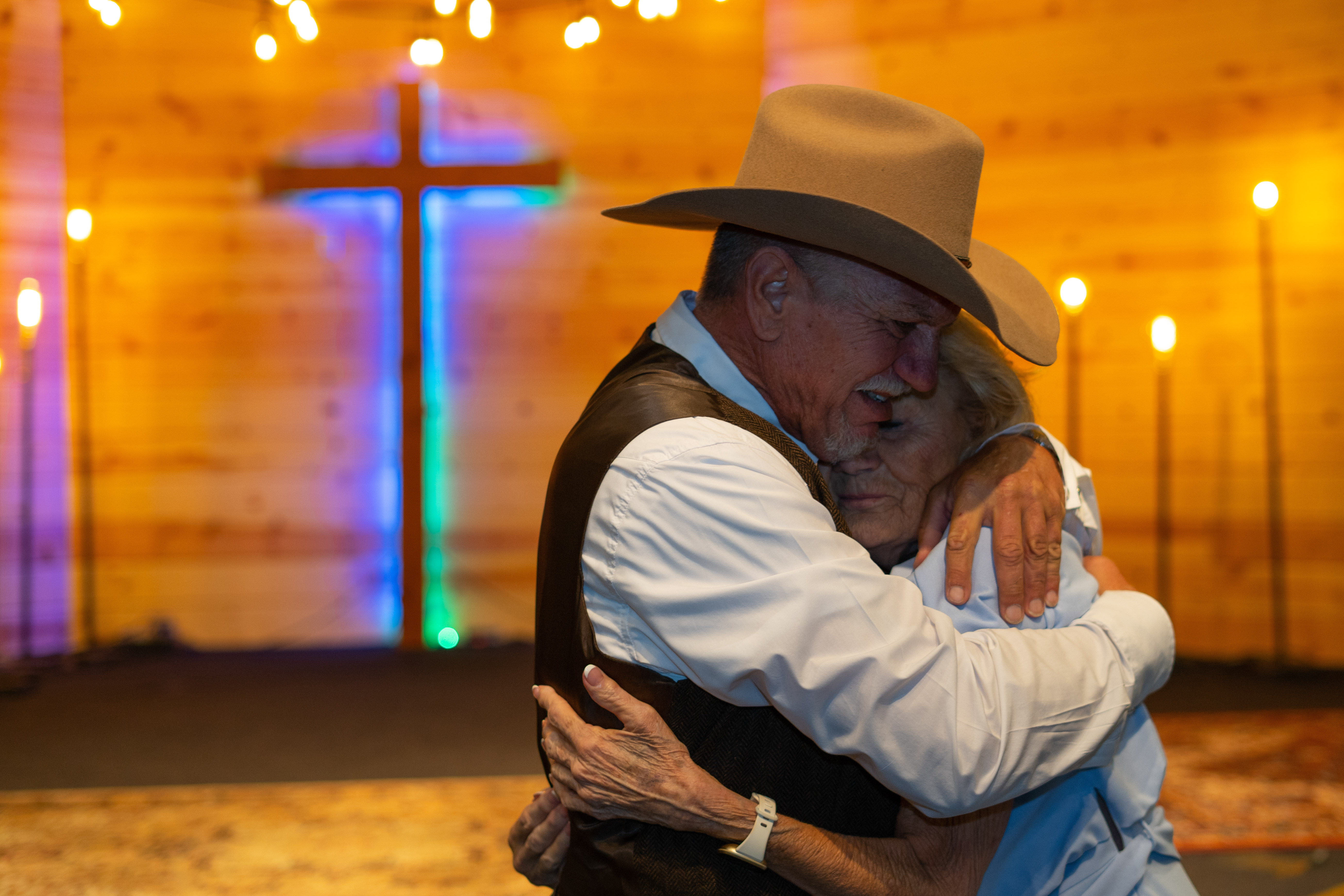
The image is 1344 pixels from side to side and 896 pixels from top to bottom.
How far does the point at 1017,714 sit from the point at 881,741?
0.49 ft

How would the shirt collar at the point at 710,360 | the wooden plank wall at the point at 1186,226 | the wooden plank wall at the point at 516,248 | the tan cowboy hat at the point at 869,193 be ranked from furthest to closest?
the wooden plank wall at the point at 516,248
the wooden plank wall at the point at 1186,226
the shirt collar at the point at 710,360
the tan cowboy hat at the point at 869,193

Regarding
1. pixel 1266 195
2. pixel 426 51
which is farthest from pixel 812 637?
pixel 1266 195

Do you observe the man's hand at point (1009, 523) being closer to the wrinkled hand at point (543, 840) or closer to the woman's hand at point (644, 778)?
the woman's hand at point (644, 778)

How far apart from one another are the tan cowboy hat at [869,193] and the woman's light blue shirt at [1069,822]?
0.30m

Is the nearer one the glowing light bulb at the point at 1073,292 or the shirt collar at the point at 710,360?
the shirt collar at the point at 710,360

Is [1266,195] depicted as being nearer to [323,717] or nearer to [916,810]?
[916,810]

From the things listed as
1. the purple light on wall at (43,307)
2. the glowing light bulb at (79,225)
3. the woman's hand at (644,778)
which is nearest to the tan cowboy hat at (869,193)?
the woman's hand at (644,778)

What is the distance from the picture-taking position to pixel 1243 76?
14.9 feet

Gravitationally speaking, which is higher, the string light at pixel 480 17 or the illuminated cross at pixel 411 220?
the string light at pixel 480 17

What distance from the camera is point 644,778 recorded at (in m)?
1.01

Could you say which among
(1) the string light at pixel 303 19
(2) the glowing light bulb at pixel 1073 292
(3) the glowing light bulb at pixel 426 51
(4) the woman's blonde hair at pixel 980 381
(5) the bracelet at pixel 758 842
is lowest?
(5) the bracelet at pixel 758 842

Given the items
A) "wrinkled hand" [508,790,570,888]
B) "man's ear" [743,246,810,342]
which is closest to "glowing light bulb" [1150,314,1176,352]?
"man's ear" [743,246,810,342]

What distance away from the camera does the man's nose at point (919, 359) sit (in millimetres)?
1249

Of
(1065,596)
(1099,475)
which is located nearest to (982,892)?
(1065,596)
